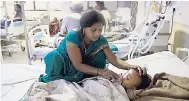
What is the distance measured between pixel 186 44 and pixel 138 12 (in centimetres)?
130

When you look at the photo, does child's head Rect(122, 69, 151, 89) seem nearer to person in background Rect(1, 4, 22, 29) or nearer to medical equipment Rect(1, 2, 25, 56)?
medical equipment Rect(1, 2, 25, 56)

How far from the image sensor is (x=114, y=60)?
142cm

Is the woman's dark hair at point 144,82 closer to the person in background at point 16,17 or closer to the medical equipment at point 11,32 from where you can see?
the medical equipment at point 11,32

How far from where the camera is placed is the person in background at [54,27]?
3.16 m

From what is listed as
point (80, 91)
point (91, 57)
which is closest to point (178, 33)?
point (91, 57)

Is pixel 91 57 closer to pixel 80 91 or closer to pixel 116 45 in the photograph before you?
pixel 80 91

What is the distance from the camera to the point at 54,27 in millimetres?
3250

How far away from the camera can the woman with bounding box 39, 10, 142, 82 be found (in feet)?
4.04

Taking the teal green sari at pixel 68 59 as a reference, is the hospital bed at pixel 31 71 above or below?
below

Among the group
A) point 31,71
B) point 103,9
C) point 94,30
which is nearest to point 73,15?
point 103,9

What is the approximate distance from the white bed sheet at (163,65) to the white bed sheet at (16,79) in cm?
69

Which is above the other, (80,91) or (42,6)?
(42,6)

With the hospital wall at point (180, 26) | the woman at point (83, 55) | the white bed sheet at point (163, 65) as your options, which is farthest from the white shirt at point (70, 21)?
the woman at point (83, 55)

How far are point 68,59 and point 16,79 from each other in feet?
1.84
